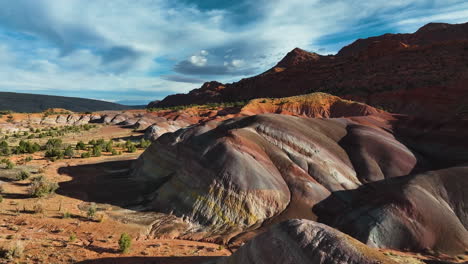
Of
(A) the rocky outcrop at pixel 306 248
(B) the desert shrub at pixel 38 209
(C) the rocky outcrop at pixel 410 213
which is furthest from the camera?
(B) the desert shrub at pixel 38 209

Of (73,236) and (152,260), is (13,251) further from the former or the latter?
(152,260)

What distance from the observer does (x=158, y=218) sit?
13.2 meters

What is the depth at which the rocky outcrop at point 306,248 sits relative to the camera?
5383mm

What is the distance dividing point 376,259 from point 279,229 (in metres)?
2.10

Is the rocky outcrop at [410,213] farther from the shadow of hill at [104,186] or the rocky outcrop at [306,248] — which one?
the shadow of hill at [104,186]

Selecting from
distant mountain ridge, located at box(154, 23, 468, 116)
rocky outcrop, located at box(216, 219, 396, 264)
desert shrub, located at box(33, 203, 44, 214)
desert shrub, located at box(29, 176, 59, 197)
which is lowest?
desert shrub, located at box(33, 203, 44, 214)

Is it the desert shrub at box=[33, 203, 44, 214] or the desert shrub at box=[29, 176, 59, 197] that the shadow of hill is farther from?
the desert shrub at box=[33, 203, 44, 214]

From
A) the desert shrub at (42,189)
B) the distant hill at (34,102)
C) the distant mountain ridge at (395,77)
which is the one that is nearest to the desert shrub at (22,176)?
the desert shrub at (42,189)

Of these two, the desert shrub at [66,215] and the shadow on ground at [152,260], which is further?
the desert shrub at [66,215]

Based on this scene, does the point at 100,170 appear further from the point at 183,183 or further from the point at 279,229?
the point at 279,229

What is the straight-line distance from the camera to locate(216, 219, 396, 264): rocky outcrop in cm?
538

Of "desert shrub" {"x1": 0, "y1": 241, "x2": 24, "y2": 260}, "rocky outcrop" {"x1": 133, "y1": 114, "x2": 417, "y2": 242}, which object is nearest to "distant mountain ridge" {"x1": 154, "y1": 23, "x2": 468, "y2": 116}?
"rocky outcrop" {"x1": 133, "y1": 114, "x2": 417, "y2": 242}

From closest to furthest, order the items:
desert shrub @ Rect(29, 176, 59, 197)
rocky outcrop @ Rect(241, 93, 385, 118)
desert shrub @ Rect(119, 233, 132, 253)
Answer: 1. desert shrub @ Rect(119, 233, 132, 253)
2. desert shrub @ Rect(29, 176, 59, 197)
3. rocky outcrop @ Rect(241, 93, 385, 118)

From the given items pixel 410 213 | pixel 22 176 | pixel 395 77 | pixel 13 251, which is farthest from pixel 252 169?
pixel 395 77
